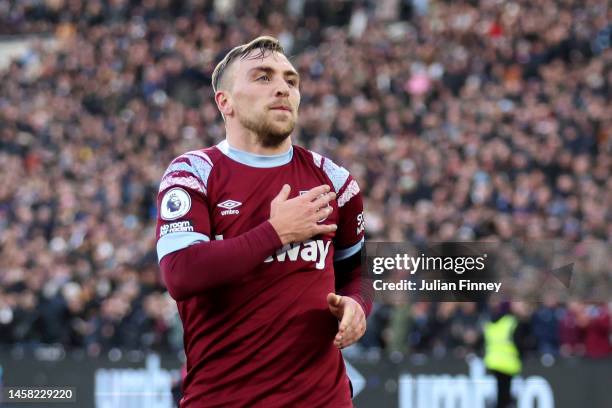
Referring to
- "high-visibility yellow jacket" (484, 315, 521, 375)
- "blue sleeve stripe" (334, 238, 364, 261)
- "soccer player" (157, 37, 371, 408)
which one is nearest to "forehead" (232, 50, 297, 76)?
"soccer player" (157, 37, 371, 408)

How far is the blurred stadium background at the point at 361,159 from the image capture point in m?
13.9

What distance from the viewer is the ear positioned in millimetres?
4867

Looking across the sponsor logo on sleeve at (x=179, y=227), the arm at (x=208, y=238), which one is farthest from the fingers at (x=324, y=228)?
the sponsor logo on sleeve at (x=179, y=227)

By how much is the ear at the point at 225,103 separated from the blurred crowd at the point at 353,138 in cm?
696

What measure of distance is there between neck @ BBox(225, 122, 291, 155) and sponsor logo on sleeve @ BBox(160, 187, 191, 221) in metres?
0.36

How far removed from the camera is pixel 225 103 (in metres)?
4.89

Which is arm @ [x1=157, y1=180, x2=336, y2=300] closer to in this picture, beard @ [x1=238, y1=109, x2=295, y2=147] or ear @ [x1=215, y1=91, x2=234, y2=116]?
beard @ [x1=238, y1=109, x2=295, y2=147]

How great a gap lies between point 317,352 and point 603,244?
997cm

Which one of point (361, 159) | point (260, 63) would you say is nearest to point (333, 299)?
point (260, 63)

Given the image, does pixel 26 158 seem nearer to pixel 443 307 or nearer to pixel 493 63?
pixel 493 63

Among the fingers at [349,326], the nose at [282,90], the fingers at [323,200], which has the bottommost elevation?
the fingers at [349,326]

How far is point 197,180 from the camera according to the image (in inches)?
183

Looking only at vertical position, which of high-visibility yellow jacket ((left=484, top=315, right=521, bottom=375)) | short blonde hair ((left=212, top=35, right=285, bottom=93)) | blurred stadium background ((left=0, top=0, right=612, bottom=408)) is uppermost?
blurred stadium background ((left=0, top=0, right=612, bottom=408))

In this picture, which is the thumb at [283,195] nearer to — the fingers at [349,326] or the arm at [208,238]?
the arm at [208,238]
